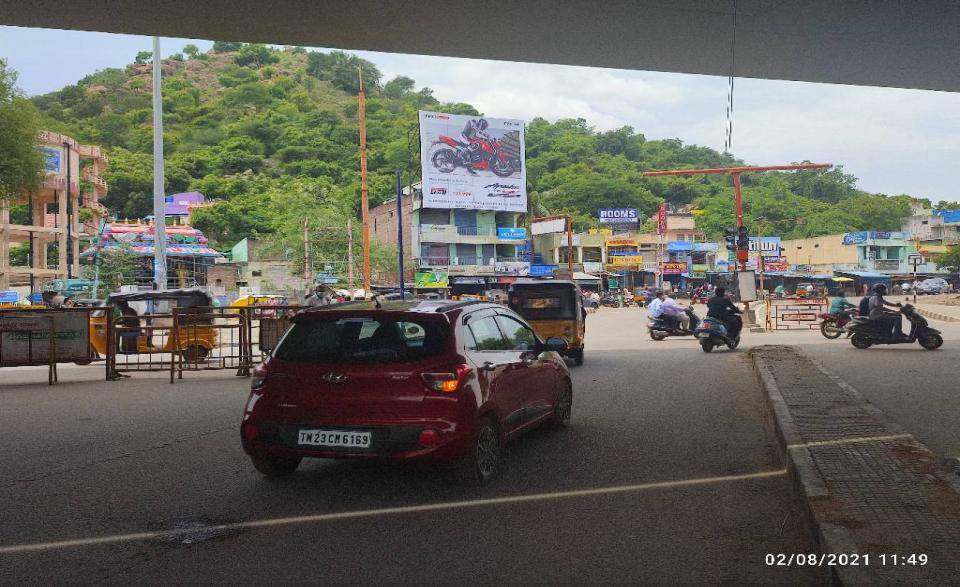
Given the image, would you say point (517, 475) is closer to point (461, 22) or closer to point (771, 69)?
point (461, 22)

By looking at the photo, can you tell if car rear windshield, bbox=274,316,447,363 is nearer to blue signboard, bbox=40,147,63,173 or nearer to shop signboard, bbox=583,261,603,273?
blue signboard, bbox=40,147,63,173

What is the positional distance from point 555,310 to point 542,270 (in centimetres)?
5463

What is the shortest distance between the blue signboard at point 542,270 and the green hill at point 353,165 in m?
7.57

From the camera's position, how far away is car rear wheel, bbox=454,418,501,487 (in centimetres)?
551

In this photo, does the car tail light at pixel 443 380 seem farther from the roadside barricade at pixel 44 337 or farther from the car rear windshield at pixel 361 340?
the roadside barricade at pixel 44 337

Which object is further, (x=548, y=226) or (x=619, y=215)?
(x=619, y=215)

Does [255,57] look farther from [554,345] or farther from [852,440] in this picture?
[852,440]

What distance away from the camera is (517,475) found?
6.17 meters

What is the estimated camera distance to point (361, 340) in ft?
18.7

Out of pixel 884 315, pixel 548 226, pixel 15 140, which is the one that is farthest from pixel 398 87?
pixel 884 315

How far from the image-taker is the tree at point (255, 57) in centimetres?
14675

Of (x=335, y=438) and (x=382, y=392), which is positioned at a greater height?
(x=382, y=392)

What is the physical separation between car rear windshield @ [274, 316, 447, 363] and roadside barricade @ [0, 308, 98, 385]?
370 inches

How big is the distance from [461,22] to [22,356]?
932 centimetres
